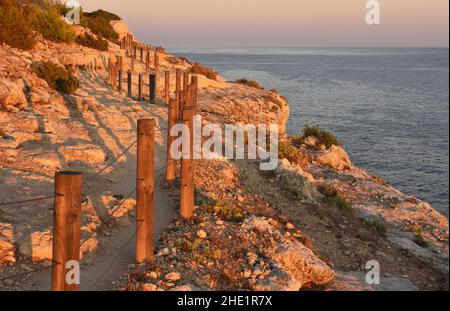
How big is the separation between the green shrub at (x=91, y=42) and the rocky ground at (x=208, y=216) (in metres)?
12.7

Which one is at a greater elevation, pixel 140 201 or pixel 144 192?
pixel 144 192

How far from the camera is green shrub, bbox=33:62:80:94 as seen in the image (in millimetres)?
21389

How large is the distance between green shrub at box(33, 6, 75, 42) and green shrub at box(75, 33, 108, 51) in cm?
226

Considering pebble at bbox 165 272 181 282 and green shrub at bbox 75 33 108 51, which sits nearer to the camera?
pebble at bbox 165 272 181 282

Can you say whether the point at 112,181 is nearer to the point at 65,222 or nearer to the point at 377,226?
the point at 65,222

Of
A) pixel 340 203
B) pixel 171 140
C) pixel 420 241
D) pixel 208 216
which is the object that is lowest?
pixel 420 241

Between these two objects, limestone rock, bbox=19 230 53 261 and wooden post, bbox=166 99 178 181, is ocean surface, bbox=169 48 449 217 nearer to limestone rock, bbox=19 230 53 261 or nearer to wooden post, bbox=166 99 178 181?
wooden post, bbox=166 99 178 181

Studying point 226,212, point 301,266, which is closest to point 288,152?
point 226,212

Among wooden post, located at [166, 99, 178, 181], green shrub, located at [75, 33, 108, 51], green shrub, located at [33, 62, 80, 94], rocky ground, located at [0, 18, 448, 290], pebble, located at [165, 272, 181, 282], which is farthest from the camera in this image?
green shrub, located at [75, 33, 108, 51]

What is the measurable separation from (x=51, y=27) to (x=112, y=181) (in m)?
21.1

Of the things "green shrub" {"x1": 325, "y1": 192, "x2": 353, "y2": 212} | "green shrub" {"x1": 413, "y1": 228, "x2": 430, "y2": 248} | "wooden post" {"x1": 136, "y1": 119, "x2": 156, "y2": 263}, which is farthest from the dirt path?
"green shrub" {"x1": 413, "y1": 228, "x2": 430, "y2": 248}

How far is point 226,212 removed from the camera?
1093 centimetres

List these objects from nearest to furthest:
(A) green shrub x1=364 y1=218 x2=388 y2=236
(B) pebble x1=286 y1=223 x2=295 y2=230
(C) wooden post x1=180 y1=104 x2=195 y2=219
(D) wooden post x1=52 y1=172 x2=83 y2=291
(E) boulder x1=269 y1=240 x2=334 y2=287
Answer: (D) wooden post x1=52 y1=172 x2=83 y2=291 → (E) boulder x1=269 y1=240 x2=334 y2=287 → (C) wooden post x1=180 y1=104 x2=195 y2=219 → (B) pebble x1=286 y1=223 x2=295 y2=230 → (A) green shrub x1=364 y1=218 x2=388 y2=236
